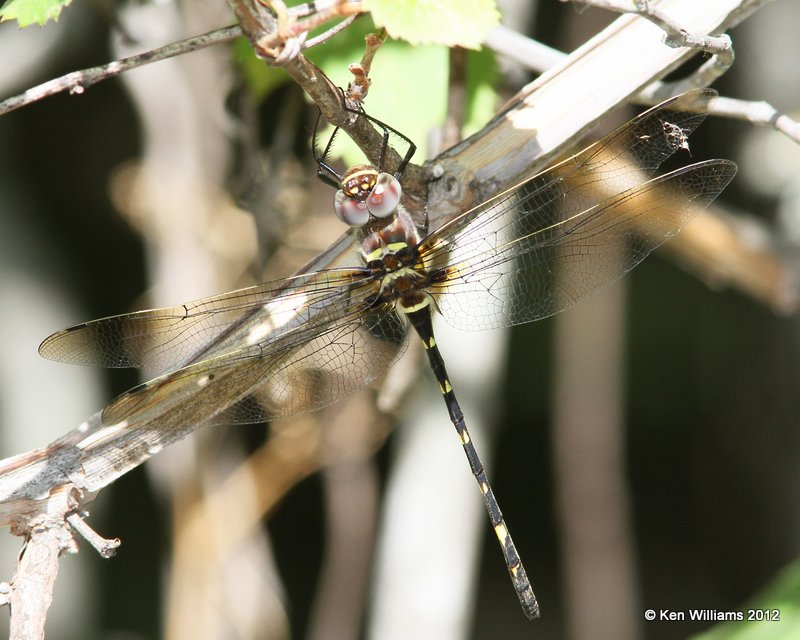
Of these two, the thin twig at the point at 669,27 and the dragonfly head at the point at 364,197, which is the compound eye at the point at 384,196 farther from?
the thin twig at the point at 669,27

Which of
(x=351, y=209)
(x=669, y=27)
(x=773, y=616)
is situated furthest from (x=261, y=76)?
(x=773, y=616)

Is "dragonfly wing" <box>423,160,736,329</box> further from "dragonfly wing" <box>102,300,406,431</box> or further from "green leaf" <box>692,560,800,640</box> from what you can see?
"green leaf" <box>692,560,800,640</box>

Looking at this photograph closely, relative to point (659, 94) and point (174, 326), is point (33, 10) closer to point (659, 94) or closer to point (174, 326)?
point (174, 326)

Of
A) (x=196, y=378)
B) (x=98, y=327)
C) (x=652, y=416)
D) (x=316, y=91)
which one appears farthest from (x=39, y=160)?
(x=652, y=416)

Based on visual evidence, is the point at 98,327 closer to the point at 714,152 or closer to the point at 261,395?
the point at 261,395

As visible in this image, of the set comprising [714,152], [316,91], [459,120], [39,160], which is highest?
[39,160]

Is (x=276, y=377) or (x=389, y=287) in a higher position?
(x=389, y=287)

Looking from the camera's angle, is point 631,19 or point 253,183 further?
point 253,183
